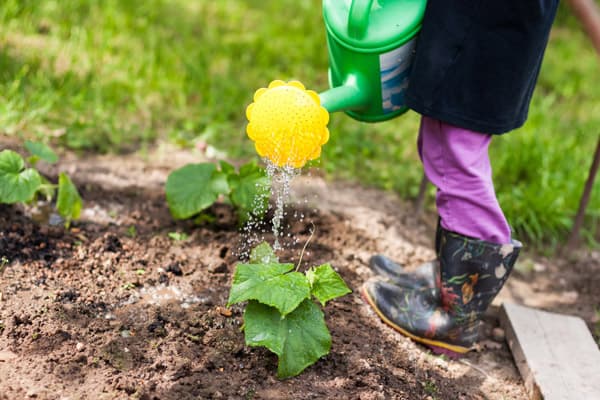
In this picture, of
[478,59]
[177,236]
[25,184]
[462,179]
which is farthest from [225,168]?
[478,59]

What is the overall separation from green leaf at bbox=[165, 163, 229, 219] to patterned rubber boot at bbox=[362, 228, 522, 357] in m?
0.61

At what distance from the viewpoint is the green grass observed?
2.95 meters

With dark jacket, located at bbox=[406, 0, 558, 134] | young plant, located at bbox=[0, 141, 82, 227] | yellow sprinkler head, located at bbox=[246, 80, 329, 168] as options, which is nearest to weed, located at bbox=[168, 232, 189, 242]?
young plant, located at bbox=[0, 141, 82, 227]

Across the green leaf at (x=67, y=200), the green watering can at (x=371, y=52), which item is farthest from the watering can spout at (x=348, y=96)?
the green leaf at (x=67, y=200)

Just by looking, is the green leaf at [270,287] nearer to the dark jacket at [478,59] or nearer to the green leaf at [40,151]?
the dark jacket at [478,59]

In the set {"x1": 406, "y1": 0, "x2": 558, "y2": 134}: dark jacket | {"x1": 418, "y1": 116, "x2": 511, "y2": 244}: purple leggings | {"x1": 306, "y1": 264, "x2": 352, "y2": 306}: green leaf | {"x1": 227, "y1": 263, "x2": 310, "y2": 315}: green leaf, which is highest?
{"x1": 406, "y1": 0, "x2": 558, "y2": 134}: dark jacket

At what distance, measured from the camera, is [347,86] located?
6.03 feet

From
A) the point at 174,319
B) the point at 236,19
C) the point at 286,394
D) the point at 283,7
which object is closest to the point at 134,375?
the point at 174,319

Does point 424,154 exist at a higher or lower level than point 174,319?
higher

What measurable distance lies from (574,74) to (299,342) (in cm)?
334

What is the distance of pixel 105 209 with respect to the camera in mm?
2445

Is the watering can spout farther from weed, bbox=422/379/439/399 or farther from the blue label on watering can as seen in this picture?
weed, bbox=422/379/439/399

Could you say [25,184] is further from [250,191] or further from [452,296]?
[452,296]

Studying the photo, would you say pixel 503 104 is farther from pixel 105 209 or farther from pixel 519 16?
pixel 105 209
